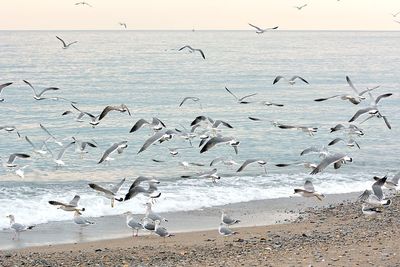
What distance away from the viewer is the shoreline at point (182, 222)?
14398mm

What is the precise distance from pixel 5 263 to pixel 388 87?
48.8 metres

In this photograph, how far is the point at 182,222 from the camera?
52.3ft

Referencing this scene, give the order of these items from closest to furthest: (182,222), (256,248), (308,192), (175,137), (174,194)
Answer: (256,248) < (308,192) < (182,222) < (174,194) < (175,137)

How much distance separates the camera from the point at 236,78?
205ft

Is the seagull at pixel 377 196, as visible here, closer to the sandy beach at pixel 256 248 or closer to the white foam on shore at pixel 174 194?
the sandy beach at pixel 256 248

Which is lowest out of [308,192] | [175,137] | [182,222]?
[175,137]

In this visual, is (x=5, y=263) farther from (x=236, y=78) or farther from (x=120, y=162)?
(x=236, y=78)

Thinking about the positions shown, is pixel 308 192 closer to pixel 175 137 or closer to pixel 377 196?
pixel 377 196

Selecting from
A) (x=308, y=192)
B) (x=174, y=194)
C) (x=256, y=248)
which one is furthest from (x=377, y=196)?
(x=174, y=194)

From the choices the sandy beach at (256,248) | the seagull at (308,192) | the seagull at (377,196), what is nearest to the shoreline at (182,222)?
the sandy beach at (256,248)

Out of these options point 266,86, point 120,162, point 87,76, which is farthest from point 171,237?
point 87,76

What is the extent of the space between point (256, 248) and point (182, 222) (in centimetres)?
366

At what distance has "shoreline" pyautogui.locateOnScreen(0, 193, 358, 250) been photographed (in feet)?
47.2

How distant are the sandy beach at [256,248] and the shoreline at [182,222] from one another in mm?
428
